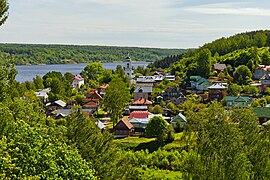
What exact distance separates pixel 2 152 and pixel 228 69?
208 ft

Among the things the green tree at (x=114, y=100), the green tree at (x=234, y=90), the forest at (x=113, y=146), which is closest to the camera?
the forest at (x=113, y=146)

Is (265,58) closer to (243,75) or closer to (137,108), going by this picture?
(243,75)

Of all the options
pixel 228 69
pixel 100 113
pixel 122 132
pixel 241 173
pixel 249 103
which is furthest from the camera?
pixel 228 69

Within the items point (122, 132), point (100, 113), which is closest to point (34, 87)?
point (100, 113)

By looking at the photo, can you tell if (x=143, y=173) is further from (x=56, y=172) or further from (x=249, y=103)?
(x=249, y=103)

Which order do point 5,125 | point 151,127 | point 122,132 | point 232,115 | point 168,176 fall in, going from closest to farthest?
point 5,125
point 232,115
point 168,176
point 151,127
point 122,132

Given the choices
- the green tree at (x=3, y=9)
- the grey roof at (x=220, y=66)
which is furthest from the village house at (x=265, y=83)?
the green tree at (x=3, y=9)

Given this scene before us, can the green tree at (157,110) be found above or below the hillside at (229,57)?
below

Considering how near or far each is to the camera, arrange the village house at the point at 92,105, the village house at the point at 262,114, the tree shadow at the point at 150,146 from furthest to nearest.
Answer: the village house at the point at 92,105, the village house at the point at 262,114, the tree shadow at the point at 150,146

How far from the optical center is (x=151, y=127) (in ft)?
118

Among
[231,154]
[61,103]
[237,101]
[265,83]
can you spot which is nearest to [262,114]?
[237,101]

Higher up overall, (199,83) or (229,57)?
(229,57)

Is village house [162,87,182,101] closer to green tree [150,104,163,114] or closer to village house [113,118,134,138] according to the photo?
green tree [150,104,163,114]

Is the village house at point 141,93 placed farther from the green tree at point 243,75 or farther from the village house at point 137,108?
the green tree at point 243,75
